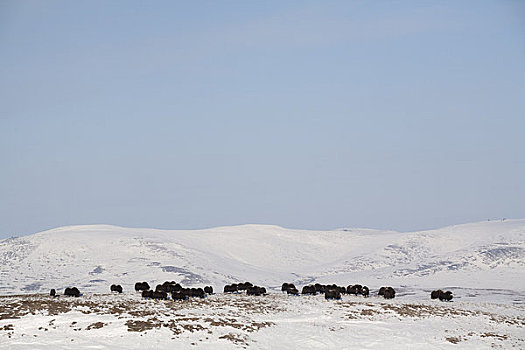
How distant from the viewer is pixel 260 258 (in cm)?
15025

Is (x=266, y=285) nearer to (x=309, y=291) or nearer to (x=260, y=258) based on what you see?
(x=260, y=258)

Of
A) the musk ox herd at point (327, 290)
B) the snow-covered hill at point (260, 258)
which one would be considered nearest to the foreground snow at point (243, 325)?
the musk ox herd at point (327, 290)

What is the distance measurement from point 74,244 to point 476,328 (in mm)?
109818

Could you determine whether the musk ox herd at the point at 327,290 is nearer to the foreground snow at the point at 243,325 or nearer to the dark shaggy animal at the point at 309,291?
the dark shaggy animal at the point at 309,291

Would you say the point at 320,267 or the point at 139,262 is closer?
the point at 139,262

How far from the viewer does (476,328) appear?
42.3 metres

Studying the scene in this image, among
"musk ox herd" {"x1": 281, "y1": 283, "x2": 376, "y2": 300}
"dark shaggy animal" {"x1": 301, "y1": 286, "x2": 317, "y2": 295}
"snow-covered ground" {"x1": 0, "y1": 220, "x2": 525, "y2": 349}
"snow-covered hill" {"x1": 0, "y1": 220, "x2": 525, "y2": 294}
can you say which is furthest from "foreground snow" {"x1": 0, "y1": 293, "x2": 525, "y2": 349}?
"snow-covered hill" {"x1": 0, "y1": 220, "x2": 525, "y2": 294}

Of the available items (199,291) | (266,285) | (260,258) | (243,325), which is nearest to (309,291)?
(199,291)

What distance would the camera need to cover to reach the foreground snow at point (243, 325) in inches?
1304

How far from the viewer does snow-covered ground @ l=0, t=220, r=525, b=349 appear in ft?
116

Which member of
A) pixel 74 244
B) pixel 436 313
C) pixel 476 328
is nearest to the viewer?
pixel 476 328

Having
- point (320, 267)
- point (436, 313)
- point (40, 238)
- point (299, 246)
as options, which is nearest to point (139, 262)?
point (40, 238)

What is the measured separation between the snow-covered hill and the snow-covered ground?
328 mm

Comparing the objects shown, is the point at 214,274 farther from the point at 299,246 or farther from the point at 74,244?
the point at 299,246
